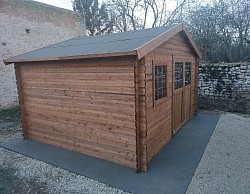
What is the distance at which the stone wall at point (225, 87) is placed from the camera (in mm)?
7773

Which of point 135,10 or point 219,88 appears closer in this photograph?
point 219,88

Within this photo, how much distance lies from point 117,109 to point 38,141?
9.68 feet

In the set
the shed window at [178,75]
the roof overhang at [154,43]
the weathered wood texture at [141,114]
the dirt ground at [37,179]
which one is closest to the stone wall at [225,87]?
the shed window at [178,75]

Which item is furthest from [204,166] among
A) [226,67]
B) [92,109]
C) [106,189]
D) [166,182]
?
[226,67]

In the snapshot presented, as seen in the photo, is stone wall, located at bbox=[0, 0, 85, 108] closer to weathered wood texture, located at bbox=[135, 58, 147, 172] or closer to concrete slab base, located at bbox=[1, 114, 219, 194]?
concrete slab base, located at bbox=[1, 114, 219, 194]

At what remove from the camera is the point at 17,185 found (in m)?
3.65

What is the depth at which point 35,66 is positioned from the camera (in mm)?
5199

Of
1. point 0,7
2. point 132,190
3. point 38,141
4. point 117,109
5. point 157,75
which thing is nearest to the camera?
point 132,190

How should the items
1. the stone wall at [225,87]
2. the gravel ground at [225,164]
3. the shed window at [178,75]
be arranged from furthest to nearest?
the stone wall at [225,87], the shed window at [178,75], the gravel ground at [225,164]

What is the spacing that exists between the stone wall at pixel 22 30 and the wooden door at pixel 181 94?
7.64 meters

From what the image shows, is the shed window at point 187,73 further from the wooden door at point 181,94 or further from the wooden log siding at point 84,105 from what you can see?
the wooden log siding at point 84,105

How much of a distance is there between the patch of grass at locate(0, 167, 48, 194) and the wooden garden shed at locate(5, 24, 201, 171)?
1300mm

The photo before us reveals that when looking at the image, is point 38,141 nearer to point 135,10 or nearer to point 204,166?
point 204,166

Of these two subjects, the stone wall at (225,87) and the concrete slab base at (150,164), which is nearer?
the concrete slab base at (150,164)
